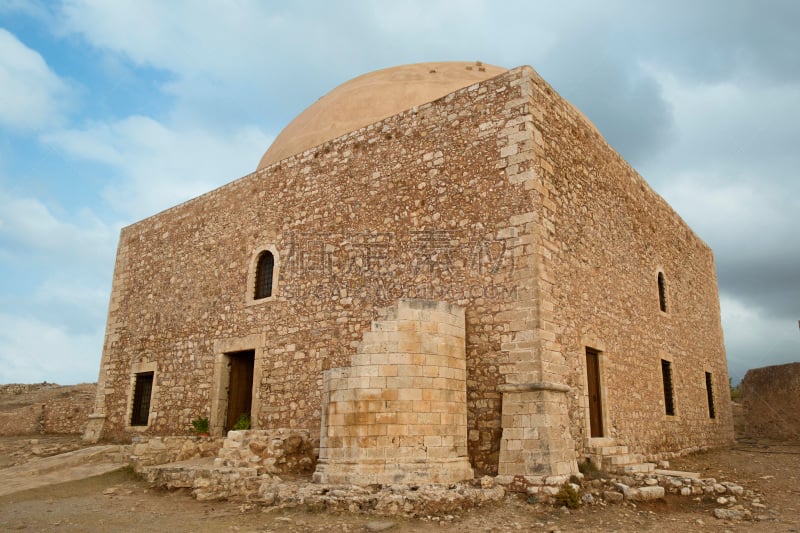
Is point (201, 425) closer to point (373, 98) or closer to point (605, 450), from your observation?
point (605, 450)

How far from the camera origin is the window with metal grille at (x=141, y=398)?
42.8 ft

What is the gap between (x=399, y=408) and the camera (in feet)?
23.5

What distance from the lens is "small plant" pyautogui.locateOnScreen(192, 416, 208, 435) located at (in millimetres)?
11039

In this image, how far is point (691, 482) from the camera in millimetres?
7648

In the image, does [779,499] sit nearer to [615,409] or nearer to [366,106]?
[615,409]

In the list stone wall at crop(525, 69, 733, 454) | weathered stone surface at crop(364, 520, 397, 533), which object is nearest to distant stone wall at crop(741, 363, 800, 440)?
stone wall at crop(525, 69, 733, 454)

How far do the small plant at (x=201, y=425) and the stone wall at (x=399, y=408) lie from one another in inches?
179

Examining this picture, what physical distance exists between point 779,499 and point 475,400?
13.4ft

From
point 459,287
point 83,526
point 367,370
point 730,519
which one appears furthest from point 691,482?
point 83,526

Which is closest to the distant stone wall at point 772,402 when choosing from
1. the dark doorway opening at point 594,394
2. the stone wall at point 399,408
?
the dark doorway opening at point 594,394

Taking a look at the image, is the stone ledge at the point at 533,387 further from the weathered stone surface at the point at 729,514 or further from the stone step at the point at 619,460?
the weathered stone surface at the point at 729,514

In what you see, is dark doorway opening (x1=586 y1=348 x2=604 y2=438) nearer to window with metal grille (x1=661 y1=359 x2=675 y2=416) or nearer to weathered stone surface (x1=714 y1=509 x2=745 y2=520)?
weathered stone surface (x1=714 y1=509 x2=745 y2=520)

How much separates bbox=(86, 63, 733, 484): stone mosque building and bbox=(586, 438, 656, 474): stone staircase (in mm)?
37

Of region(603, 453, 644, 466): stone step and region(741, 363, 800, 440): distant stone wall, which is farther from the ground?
region(741, 363, 800, 440): distant stone wall
